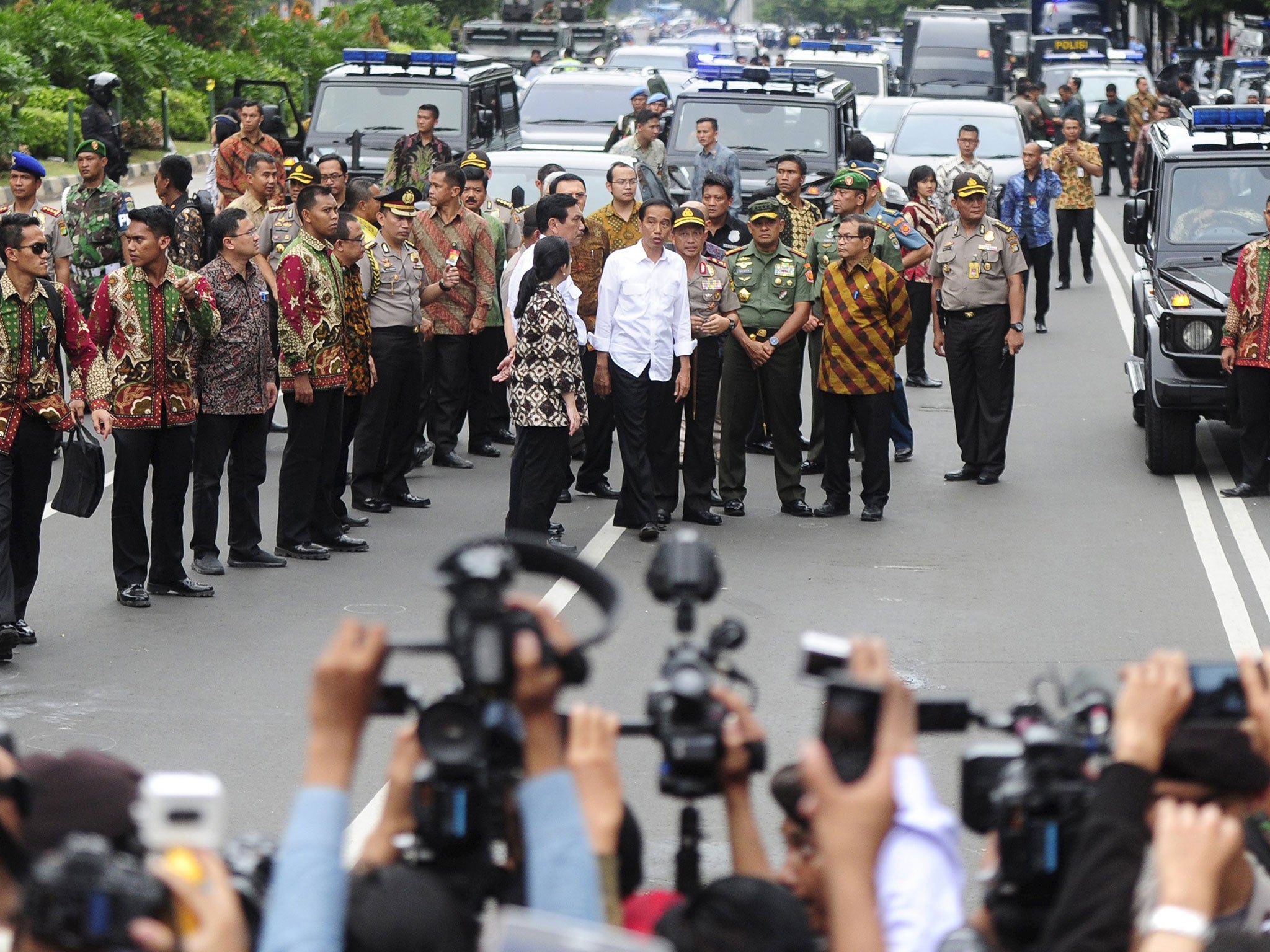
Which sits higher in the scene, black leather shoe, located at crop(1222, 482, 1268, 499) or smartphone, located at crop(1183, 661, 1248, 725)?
smartphone, located at crop(1183, 661, 1248, 725)

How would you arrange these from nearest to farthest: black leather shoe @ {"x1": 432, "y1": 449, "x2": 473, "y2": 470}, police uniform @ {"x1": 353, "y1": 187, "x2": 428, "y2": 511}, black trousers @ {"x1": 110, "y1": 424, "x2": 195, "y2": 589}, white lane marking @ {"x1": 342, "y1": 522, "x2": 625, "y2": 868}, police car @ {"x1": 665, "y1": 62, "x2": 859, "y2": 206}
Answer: white lane marking @ {"x1": 342, "y1": 522, "x2": 625, "y2": 868}, black trousers @ {"x1": 110, "y1": 424, "x2": 195, "y2": 589}, police uniform @ {"x1": 353, "y1": 187, "x2": 428, "y2": 511}, black leather shoe @ {"x1": 432, "y1": 449, "x2": 473, "y2": 470}, police car @ {"x1": 665, "y1": 62, "x2": 859, "y2": 206}

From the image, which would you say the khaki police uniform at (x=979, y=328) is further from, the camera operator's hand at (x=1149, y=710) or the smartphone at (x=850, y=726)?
the smartphone at (x=850, y=726)

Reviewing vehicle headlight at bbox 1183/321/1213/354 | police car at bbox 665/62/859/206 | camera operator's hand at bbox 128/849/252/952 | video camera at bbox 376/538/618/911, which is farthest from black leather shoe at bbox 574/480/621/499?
camera operator's hand at bbox 128/849/252/952

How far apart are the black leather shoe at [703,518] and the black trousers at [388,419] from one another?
1726 mm

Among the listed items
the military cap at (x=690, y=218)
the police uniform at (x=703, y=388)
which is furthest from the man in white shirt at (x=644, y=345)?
the police uniform at (x=703, y=388)

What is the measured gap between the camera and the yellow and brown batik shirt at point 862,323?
11000 millimetres

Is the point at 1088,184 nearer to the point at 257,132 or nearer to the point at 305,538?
the point at 257,132

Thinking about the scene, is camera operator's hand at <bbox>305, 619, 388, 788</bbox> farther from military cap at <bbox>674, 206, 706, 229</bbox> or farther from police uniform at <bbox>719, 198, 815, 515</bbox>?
police uniform at <bbox>719, 198, 815, 515</bbox>

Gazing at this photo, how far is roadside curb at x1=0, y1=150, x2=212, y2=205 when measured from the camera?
23.9 meters

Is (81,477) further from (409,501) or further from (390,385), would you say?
(409,501)

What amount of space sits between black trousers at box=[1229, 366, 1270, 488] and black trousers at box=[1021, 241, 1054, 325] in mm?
5612

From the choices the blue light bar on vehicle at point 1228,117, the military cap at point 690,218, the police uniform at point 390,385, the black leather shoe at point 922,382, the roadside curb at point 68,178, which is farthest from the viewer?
the roadside curb at point 68,178

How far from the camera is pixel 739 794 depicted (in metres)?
2.93

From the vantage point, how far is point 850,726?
2.69 m
